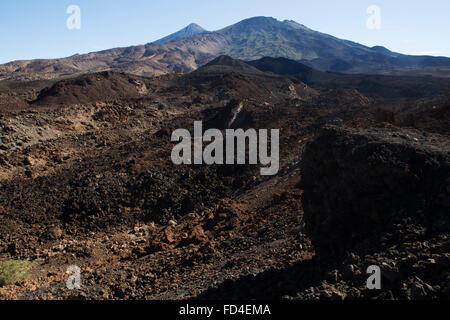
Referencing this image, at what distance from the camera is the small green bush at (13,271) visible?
695cm

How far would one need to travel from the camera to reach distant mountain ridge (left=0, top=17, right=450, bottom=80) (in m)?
72.8

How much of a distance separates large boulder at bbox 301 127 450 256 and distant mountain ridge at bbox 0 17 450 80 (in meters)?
64.1

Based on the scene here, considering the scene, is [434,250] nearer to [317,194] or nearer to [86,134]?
[317,194]

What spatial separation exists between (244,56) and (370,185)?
104117mm

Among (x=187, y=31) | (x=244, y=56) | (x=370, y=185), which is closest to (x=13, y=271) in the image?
(x=370, y=185)

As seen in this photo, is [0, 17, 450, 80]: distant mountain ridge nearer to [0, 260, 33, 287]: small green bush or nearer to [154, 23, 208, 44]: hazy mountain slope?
[154, 23, 208, 44]: hazy mountain slope

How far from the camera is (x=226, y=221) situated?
29.3 feet

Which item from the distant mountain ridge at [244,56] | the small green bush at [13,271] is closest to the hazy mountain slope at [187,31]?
the distant mountain ridge at [244,56]

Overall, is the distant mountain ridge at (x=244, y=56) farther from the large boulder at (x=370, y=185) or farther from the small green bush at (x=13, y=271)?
the large boulder at (x=370, y=185)

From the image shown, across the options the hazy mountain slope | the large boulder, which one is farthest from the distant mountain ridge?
the large boulder

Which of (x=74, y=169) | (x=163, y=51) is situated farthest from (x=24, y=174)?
(x=163, y=51)

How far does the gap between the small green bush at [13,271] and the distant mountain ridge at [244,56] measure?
5937 cm

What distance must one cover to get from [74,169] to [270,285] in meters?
11.4

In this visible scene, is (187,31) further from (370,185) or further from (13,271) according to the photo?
(370,185)
